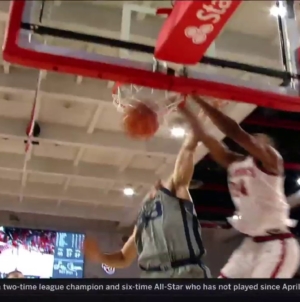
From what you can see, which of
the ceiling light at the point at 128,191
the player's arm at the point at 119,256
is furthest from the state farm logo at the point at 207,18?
the ceiling light at the point at 128,191

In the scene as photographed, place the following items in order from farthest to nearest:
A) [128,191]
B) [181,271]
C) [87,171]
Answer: [128,191] → [87,171] → [181,271]

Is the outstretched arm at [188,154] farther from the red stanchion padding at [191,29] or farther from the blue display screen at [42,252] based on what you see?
the blue display screen at [42,252]

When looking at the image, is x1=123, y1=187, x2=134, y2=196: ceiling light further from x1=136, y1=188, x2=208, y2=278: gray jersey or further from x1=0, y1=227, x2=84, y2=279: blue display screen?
x1=136, y1=188, x2=208, y2=278: gray jersey

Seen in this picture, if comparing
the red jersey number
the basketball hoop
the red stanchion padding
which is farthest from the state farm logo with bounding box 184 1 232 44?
the red jersey number

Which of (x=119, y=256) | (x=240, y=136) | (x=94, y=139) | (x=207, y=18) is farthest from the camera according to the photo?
(x=94, y=139)

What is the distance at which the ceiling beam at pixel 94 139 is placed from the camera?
4.13 metres

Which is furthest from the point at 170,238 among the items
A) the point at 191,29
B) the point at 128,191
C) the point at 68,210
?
the point at 68,210

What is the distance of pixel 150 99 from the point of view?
1.92 meters

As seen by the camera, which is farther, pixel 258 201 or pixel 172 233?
pixel 258 201

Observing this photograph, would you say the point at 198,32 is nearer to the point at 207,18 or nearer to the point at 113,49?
the point at 207,18

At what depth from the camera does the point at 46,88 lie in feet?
11.8
